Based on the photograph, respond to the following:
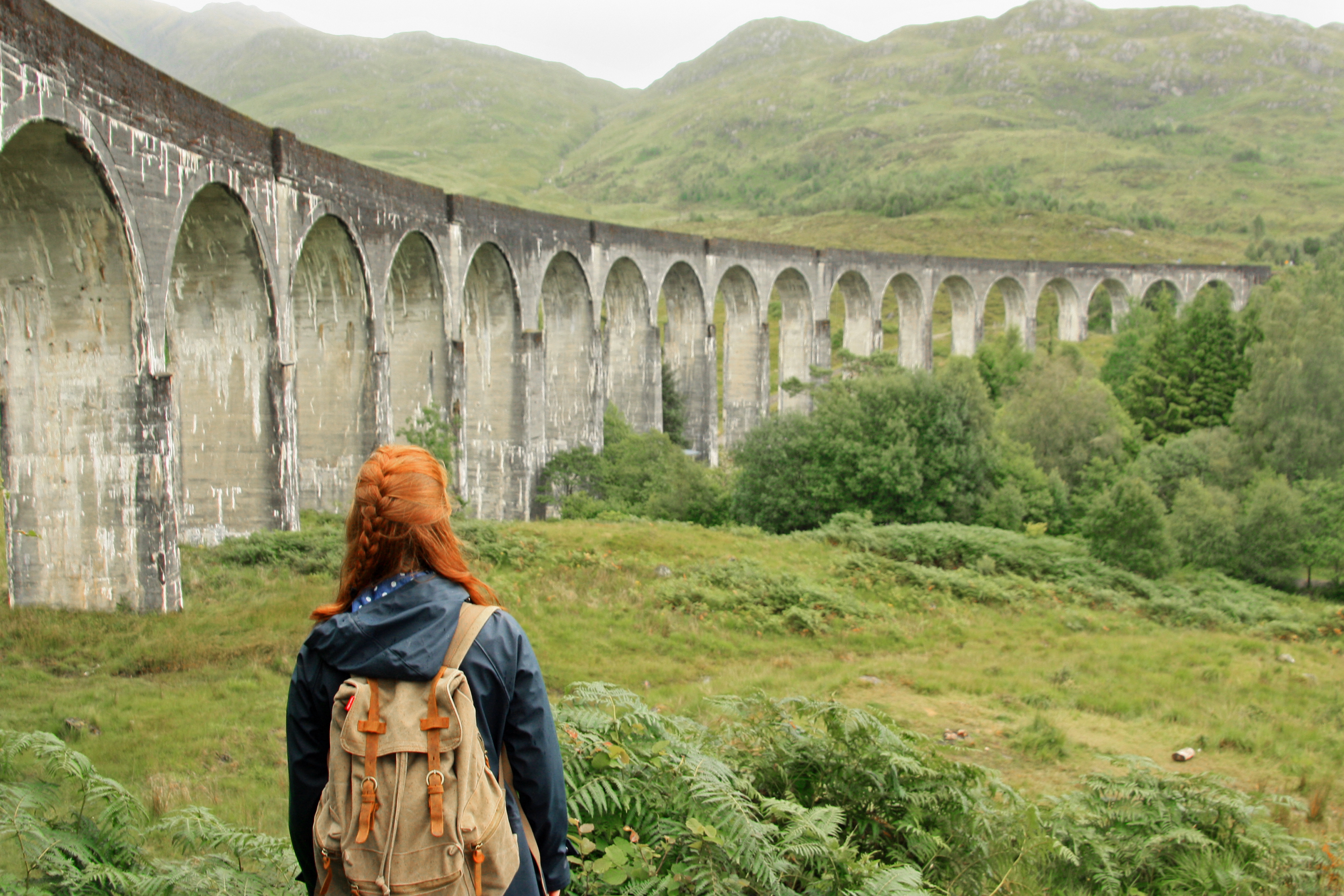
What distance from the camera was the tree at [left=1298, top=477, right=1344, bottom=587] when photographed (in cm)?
1927

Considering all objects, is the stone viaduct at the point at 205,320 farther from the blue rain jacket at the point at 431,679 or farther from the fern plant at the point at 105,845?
the blue rain jacket at the point at 431,679

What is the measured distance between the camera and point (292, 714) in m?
2.23

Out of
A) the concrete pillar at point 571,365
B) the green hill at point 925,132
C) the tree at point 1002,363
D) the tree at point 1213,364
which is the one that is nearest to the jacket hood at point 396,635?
the concrete pillar at point 571,365

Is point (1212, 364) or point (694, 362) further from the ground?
point (694, 362)

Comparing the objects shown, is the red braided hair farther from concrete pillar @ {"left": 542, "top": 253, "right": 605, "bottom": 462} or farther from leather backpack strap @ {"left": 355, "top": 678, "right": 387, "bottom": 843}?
concrete pillar @ {"left": 542, "top": 253, "right": 605, "bottom": 462}

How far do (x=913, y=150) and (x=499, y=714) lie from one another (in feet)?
401

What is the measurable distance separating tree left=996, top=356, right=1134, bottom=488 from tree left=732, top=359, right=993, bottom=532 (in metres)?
4.23

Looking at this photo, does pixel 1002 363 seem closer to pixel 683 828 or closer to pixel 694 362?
pixel 694 362

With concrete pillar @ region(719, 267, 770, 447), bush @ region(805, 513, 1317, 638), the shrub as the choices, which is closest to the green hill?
concrete pillar @ region(719, 267, 770, 447)

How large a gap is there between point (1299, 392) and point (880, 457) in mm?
12309

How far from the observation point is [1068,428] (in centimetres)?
2677

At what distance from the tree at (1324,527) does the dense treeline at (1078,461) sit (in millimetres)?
46

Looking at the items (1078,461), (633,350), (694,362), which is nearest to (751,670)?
(633,350)

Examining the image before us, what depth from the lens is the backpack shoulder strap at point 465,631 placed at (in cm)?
207
